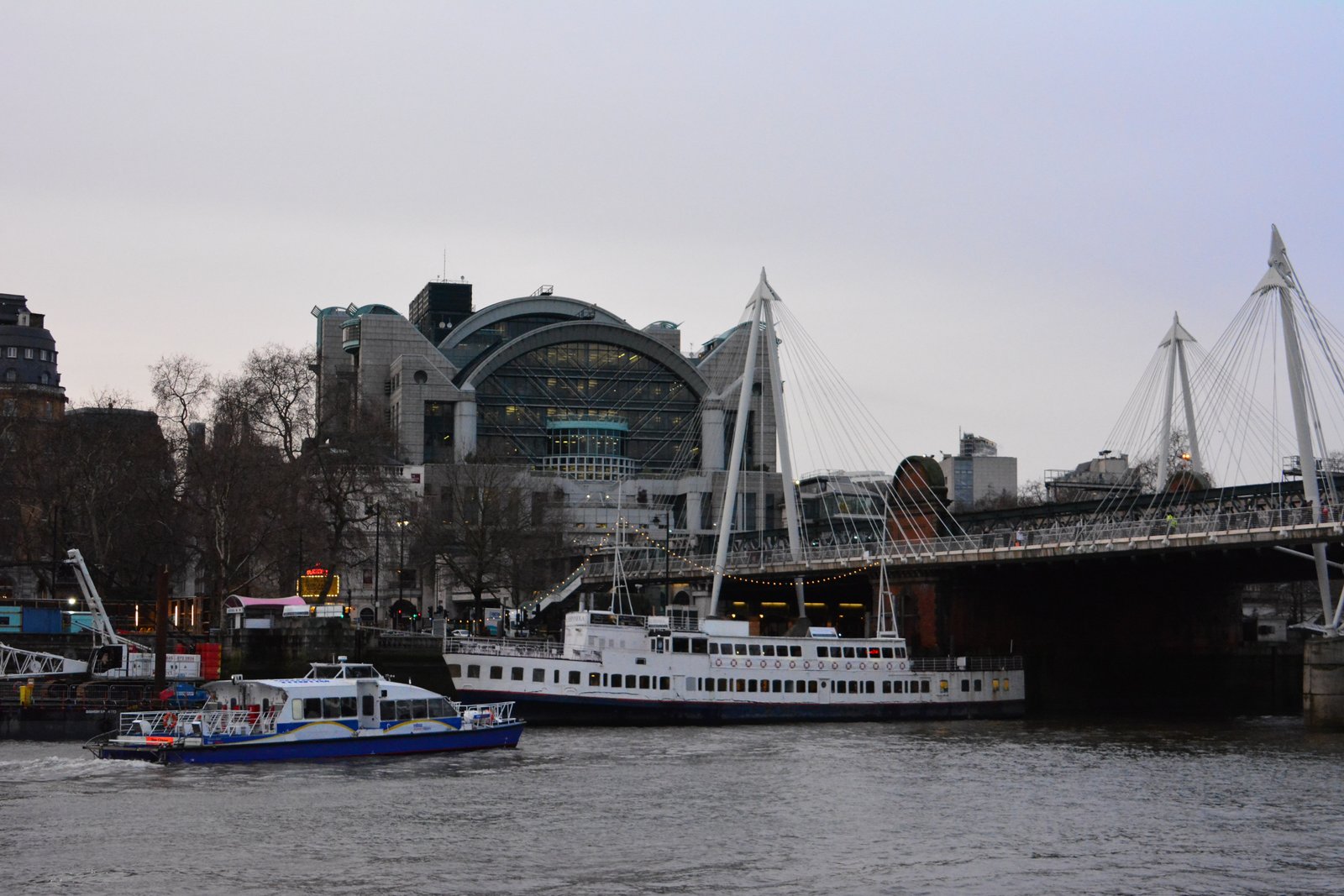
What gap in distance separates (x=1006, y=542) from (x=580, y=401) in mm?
79955

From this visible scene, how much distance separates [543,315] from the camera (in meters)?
178

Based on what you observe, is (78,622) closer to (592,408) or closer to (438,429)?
(438,429)

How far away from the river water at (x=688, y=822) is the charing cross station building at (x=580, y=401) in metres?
90.1

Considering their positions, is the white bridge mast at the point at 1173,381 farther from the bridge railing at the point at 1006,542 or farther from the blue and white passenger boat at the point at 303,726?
the blue and white passenger boat at the point at 303,726

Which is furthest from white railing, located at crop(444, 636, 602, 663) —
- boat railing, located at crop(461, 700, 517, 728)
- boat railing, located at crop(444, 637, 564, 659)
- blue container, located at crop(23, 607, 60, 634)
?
blue container, located at crop(23, 607, 60, 634)

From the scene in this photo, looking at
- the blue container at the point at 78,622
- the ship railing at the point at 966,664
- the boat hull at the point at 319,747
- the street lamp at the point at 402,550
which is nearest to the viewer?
the boat hull at the point at 319,747

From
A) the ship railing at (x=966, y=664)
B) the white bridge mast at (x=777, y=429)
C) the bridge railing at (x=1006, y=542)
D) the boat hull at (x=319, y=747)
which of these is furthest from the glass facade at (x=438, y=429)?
the boat hull at (x=319, y=747)

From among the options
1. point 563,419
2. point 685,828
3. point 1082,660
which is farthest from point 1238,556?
point 563,419

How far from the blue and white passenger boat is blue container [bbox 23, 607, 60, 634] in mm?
20947

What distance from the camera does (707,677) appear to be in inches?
3172

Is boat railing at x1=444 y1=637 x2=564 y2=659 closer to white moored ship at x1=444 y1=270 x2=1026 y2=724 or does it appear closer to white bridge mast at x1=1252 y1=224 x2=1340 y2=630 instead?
white moored ship at x1=444 y1=270 x2=1026 y2=724

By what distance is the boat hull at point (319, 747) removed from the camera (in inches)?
2192

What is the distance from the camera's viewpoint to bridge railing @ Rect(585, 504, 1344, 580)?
252ft

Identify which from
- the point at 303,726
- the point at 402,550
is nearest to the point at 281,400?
the point at 402,550
